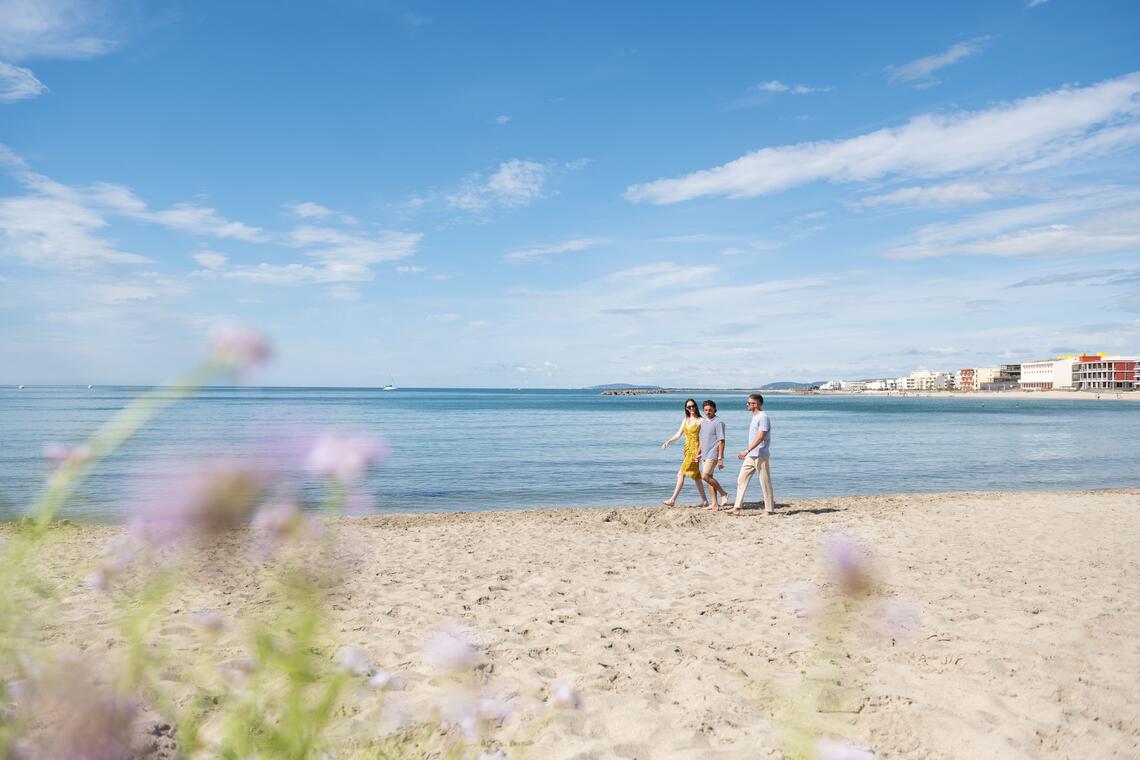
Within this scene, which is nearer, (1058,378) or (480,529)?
(480,529)

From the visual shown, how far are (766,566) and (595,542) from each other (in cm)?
246

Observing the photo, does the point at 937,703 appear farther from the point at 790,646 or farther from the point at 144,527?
the point at 144,527

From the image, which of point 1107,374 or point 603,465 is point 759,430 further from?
point 1107,374

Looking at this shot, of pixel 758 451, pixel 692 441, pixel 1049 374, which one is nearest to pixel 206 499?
pixel 758 451

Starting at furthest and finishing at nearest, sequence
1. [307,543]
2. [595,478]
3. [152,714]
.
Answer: [595,478]
[152,714]
[307,543]

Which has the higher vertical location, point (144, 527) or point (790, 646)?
point (144, 527)

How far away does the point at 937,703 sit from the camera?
4309 millimetres

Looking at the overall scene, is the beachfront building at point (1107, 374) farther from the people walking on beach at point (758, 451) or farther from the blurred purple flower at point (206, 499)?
the blurred purple flower at point (206, 499)

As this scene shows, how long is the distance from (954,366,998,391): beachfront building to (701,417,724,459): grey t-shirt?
670 ft

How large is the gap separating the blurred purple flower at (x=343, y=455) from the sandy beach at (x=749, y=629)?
0.82ft

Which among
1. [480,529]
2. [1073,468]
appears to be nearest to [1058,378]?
[1073,468]

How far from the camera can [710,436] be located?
11266mm

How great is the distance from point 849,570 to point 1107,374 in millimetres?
167814

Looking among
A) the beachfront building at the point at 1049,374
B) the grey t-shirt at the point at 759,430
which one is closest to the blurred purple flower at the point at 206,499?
the grey t-shirt at the point at 759,430
